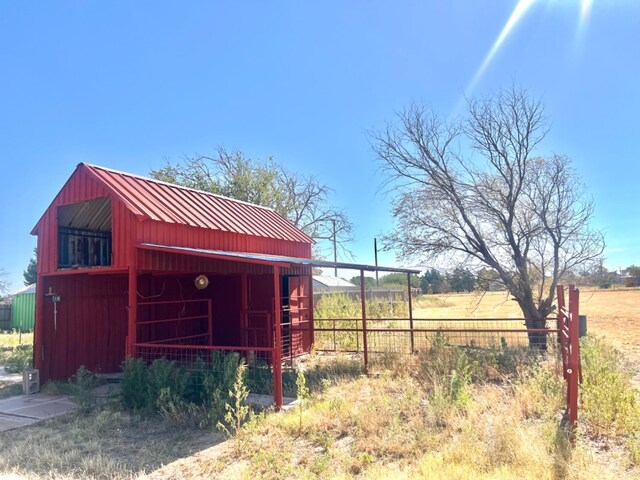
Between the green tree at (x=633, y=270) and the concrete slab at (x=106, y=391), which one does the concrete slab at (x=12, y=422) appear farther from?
the green tree at (x=633, y=270)

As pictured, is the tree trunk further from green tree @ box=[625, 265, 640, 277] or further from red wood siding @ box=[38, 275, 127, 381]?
green tree @ box=[625, 265, 640, 277]

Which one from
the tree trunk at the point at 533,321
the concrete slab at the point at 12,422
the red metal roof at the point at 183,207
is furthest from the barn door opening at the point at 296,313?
A: the concrete slab at the point at 12,422

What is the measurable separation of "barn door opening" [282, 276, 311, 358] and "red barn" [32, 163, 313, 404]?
0.05 m

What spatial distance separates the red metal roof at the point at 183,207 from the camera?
28.0 ft

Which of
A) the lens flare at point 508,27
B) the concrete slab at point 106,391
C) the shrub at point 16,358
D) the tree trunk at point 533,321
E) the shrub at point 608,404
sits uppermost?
the lens flare at point 508,27

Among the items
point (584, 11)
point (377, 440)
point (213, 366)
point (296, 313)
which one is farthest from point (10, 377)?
point (584, 11)

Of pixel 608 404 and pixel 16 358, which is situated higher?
pixel 608 404

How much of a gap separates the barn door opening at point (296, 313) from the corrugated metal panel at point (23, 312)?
17739 mm

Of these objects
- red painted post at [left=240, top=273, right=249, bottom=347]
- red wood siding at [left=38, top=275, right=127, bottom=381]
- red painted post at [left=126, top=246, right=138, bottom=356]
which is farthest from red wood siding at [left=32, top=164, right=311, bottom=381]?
red painted post at [left=240, top=273, right=249, bottom=347]

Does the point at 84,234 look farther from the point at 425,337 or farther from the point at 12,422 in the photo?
the point at 425,337

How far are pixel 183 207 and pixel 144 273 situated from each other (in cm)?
160

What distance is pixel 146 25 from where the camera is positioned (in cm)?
1096

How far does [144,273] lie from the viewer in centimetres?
941

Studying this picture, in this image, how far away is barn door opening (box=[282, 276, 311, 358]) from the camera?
11.8 meters
